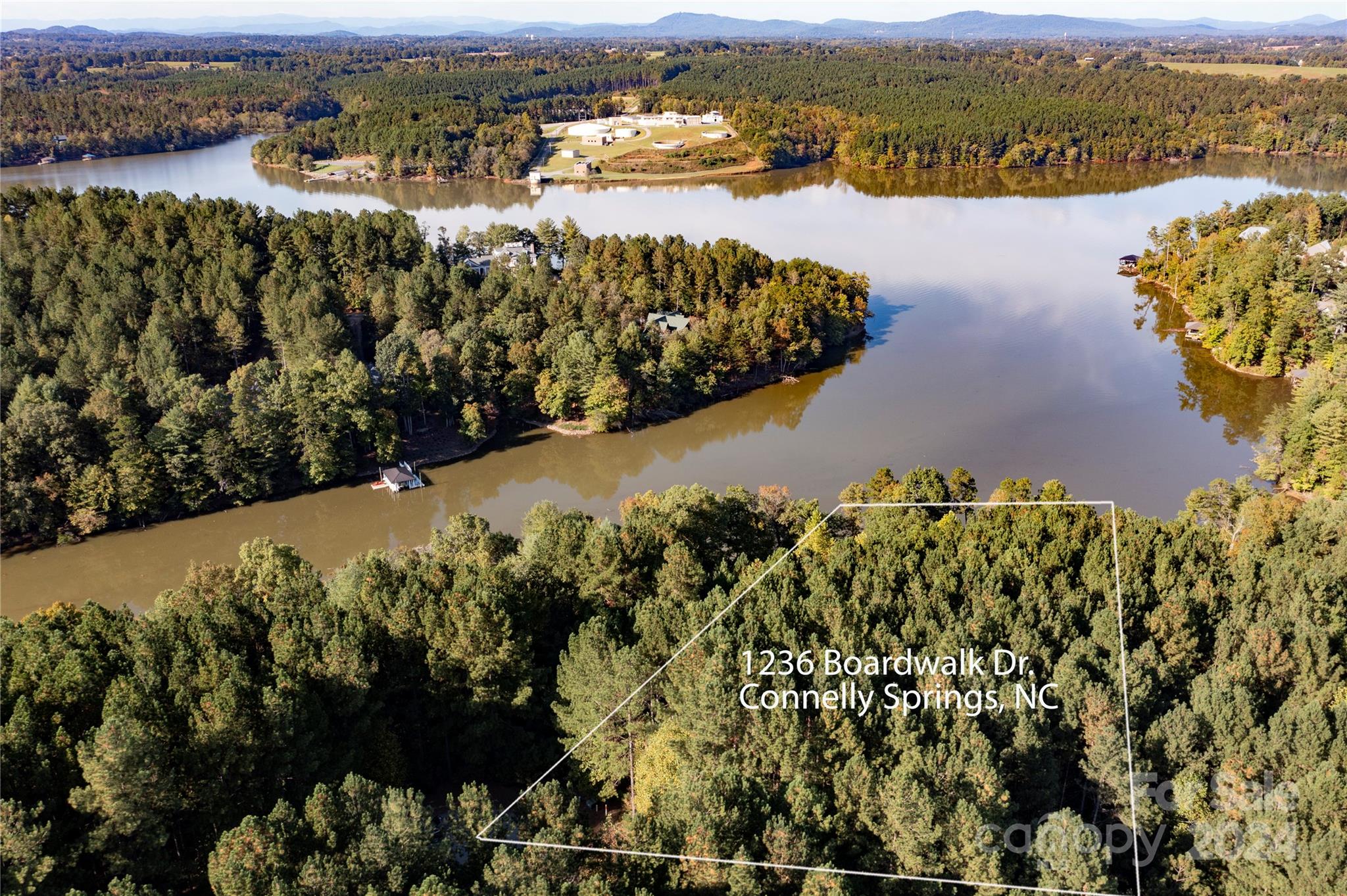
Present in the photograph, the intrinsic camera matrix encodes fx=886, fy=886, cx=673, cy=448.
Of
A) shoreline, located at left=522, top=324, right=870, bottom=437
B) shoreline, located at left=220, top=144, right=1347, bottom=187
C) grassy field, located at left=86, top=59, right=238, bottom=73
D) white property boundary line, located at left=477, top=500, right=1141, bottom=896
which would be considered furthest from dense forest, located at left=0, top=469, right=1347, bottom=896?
grassy field, located at left=86, top=59, right=238, bottom=73

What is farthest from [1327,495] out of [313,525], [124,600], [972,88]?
[972,88]

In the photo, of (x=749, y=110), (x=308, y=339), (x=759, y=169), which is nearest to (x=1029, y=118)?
(x=759, y=169)

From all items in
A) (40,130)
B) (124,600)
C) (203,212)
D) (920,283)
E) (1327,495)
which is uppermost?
(40,130)

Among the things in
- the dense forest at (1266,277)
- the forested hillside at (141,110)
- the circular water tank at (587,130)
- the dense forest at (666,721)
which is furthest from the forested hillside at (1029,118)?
the dense forest at (666,721)

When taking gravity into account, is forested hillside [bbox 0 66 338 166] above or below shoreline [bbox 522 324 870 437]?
above

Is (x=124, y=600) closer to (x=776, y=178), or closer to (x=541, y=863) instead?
(x=541, y=863)

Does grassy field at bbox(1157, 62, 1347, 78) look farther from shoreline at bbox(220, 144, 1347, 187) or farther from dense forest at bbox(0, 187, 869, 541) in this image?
dense forest at bbox(0, 187, 869, 541)
